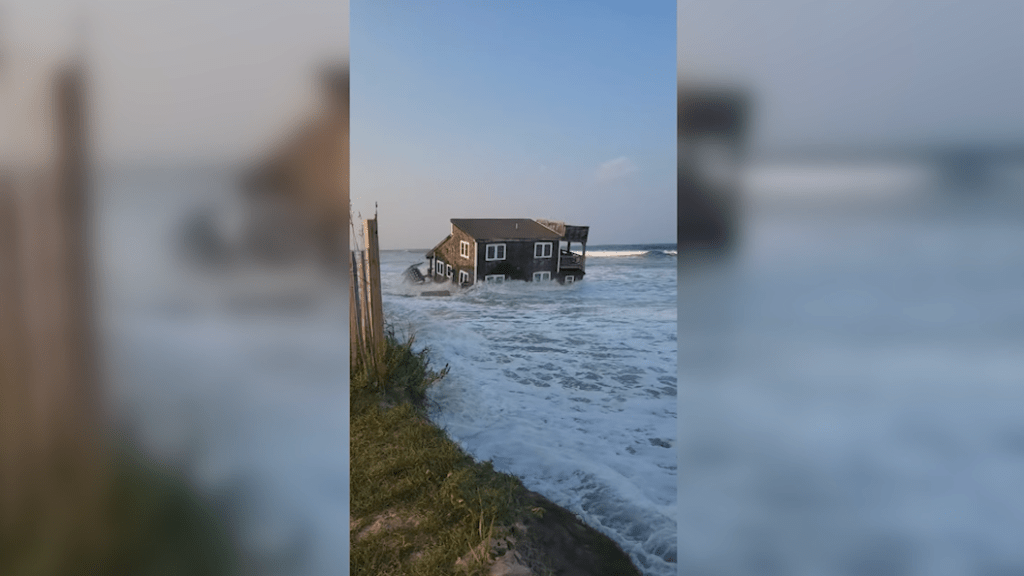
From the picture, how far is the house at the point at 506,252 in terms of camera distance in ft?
13.1

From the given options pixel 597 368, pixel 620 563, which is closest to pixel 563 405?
pixel 597 368

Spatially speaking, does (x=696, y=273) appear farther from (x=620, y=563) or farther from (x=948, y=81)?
(x=620, y=563)

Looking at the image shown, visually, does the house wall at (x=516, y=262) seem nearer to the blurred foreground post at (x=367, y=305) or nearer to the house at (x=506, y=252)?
the house at (x=506, y=252)

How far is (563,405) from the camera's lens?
365 centimetres

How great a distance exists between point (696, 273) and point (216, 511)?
60cm

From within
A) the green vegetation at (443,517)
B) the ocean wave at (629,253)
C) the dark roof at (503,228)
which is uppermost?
the dark roof at (503,228)

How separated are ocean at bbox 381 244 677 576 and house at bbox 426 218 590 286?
91 mm

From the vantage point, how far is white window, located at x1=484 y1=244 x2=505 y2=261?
4.05m

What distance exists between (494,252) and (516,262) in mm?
177

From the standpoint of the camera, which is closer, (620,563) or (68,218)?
(68,218)

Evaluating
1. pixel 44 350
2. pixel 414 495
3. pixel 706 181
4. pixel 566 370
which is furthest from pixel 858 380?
pixel 566 370

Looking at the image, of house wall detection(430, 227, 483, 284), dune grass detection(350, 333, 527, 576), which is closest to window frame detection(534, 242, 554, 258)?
house wall detection(430, 227, 483, 284)

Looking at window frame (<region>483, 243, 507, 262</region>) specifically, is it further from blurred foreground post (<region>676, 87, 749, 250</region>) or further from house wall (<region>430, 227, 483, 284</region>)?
blurred foreground post (<region>676, 87, 749, 250</region>)

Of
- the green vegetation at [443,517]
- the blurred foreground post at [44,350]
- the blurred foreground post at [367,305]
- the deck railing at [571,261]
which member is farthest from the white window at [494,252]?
the blurred foreground post at [44,350]
